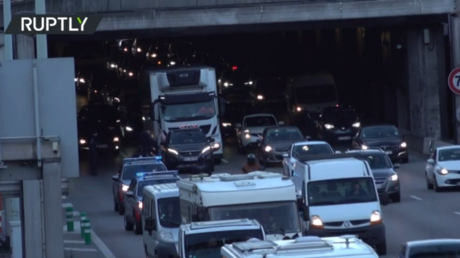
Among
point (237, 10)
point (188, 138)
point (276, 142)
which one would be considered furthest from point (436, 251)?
point (237, 10)

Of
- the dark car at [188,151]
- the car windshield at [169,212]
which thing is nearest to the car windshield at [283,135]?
the dark car at [188,151]

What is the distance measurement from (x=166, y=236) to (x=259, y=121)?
28636 millimetres

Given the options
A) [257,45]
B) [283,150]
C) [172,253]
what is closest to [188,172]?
[283,150]

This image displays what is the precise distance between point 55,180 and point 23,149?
0.57m

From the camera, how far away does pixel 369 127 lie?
40.7 m

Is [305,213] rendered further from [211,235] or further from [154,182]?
[154,182]

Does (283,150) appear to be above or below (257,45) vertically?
below

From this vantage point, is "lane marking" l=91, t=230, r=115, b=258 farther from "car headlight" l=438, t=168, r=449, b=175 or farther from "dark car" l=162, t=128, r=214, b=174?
"dark car" l=162, t=128, r=214, b=174

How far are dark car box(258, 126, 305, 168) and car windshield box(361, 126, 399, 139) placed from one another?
2452mm

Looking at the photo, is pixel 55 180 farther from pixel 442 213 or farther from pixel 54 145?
pixel 442 213

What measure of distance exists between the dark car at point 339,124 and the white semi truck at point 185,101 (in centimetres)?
740

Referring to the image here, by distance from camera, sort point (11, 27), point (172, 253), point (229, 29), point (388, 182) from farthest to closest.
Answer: point (229, 29) → point (388, 182) → point (172, 253) → point (11, 27)

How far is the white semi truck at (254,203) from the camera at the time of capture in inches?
634

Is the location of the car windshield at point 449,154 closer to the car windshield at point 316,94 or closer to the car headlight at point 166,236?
the car headlight at point 166,236
